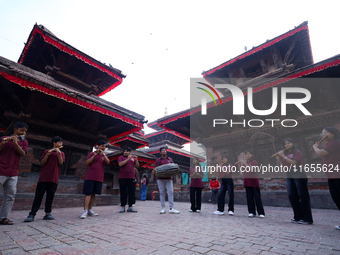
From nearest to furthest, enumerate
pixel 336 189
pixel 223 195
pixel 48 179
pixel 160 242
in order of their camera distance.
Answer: pixel 160 242 < pixel 336 189 < pixel 48 179 < pixel 223 195

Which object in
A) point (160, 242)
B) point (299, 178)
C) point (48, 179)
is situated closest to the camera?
point (160, 242)

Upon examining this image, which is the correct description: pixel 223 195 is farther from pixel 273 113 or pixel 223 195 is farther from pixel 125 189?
pixel 273 113

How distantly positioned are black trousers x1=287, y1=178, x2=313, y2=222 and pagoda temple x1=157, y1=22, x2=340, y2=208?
149 inches

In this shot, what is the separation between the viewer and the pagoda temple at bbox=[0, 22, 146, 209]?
6.33m

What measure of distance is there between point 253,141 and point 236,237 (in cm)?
861

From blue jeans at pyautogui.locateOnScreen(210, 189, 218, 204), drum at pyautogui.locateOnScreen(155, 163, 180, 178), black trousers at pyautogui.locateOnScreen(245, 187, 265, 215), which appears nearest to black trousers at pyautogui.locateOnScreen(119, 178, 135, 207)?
drum at pyautogui.locateOnScreen(155, 163, 180, 178)

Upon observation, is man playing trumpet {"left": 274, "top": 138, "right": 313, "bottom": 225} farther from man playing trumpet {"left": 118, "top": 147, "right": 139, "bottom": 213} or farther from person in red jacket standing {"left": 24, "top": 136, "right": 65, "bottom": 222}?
person in red jacket standing {"left": 24, "top": 136, "right": 65, "bottom": 222}

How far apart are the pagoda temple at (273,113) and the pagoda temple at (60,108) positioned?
3647mm

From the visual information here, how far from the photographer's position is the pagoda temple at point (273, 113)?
7246 mm

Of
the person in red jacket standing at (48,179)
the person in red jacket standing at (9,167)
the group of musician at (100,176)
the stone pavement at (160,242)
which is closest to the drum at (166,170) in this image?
the group of musician at (100,176)

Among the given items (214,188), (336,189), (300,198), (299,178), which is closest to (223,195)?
(300,198)

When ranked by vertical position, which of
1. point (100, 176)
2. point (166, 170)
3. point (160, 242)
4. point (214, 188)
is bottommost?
point (160, 242)

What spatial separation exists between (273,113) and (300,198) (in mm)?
7394

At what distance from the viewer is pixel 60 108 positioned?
7691 millimetres
